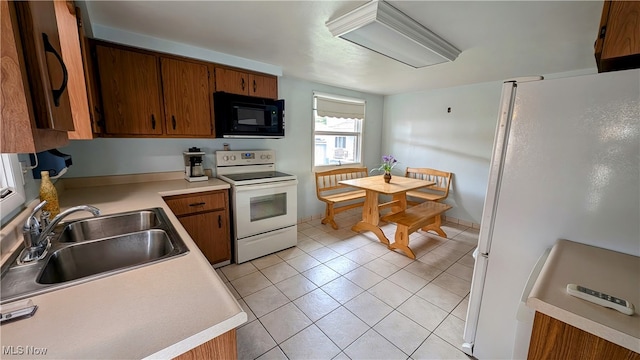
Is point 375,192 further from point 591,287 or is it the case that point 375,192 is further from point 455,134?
point 591,287

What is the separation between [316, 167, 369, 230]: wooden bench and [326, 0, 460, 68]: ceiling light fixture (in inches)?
80.6

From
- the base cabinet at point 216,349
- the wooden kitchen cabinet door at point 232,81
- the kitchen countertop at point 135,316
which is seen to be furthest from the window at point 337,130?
the base cabinet at point 216,349

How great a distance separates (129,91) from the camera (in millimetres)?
2061

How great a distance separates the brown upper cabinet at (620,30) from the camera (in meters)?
0.95

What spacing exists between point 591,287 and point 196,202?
2.50 m

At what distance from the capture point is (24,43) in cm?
59

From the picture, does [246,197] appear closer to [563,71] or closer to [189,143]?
[189,143]

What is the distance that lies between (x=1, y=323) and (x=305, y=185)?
3.27 meters

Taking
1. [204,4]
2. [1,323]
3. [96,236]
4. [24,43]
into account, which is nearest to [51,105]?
[24,43]

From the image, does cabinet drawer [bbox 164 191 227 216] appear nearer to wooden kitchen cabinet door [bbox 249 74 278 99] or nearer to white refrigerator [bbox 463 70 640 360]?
wooden kitchen cabinet door [bbox 249 74 278 99]

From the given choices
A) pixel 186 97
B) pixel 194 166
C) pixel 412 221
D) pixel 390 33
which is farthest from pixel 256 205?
pixel 390 33

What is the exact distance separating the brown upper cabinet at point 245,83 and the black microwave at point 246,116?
0.36 feet

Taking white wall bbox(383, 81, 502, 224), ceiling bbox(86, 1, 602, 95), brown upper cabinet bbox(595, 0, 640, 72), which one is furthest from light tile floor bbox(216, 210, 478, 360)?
ceiling bbox(86, 1, 602, 95)

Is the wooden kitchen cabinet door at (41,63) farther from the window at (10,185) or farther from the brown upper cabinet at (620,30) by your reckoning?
the brown upper cabinet at (620,30)
